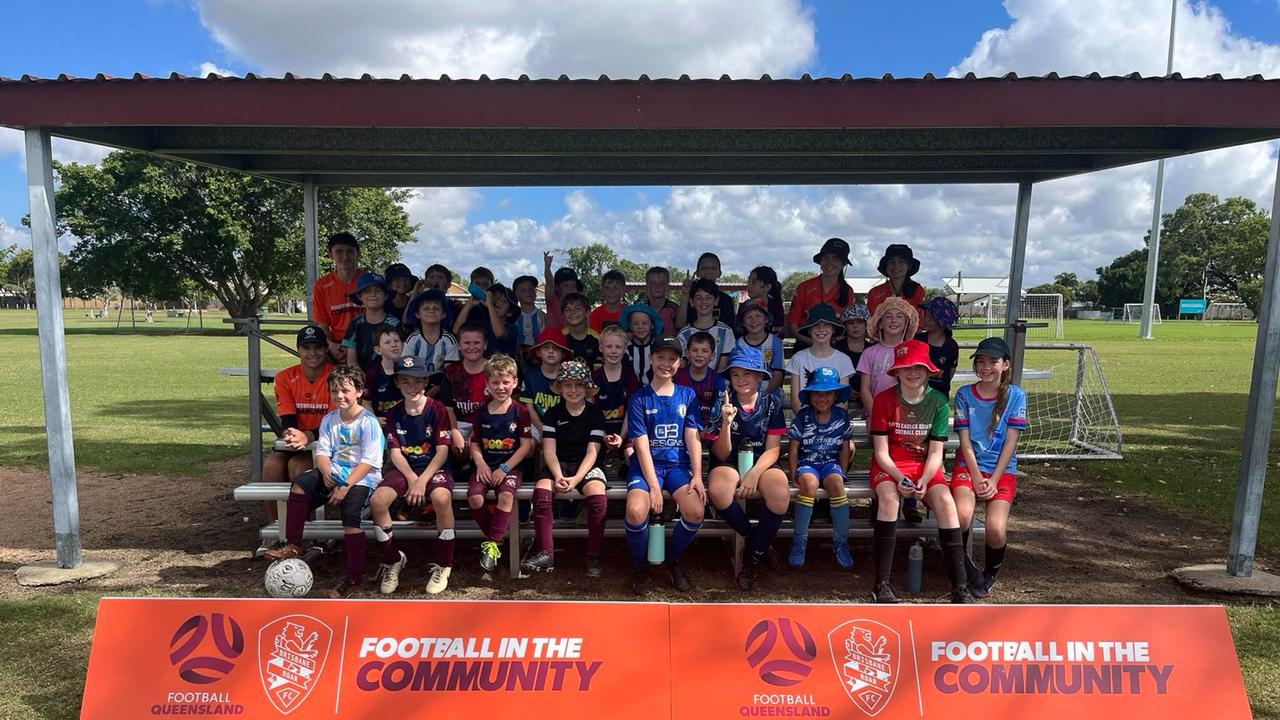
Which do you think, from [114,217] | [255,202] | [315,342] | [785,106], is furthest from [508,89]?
[114,217]

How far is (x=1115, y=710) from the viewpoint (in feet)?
8.72

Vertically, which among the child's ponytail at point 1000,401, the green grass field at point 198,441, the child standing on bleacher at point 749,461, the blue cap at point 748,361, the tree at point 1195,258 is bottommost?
the green grass field at point 198,441

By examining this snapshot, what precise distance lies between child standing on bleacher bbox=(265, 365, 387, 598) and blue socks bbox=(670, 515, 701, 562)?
5.26 feet

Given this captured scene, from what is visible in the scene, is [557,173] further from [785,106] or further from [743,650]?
[743,650]

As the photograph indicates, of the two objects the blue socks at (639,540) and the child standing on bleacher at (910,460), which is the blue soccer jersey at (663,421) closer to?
the blue socks at (639,540)

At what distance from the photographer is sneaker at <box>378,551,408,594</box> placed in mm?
4332

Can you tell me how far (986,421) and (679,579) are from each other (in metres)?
2.16

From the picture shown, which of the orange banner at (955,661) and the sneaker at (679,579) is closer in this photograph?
the orange banner at (955,661)

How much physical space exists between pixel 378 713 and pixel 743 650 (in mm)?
1380

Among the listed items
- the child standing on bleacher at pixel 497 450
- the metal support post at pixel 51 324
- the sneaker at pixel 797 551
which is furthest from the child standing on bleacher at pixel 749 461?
the metal support post at pixel 51 324

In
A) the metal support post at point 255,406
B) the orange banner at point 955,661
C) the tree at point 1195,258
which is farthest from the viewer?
the tree at point 1195,258

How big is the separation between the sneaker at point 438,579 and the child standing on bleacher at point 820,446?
2.20 m

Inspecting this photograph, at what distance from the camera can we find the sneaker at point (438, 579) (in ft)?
14.3

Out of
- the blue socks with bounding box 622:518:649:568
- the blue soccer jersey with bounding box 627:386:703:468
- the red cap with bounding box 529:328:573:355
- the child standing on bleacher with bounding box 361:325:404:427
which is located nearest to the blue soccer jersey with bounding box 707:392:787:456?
the blue soccer jersey with bounding box 627:386:703:468
